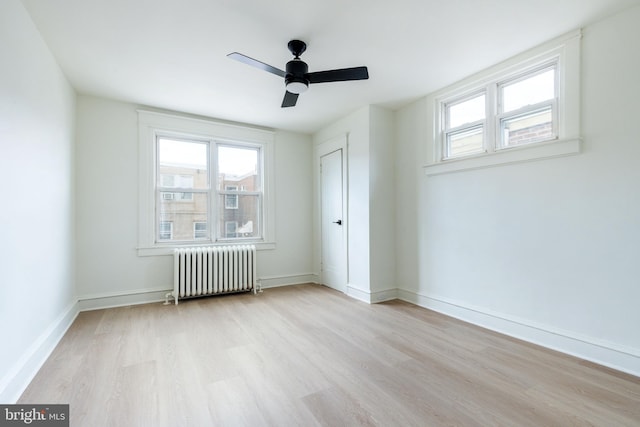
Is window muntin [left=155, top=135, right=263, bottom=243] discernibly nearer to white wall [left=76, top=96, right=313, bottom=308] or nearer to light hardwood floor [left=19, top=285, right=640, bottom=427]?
white wall [left=76, top=96, right=313, bottom=308]

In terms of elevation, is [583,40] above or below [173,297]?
above

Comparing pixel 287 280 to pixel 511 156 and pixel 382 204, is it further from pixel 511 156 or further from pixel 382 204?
pixel 511 156

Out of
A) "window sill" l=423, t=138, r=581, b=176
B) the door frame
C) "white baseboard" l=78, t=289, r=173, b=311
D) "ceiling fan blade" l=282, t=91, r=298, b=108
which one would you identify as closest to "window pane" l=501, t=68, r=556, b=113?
"window sill" l=423, t=138, r=581, b=176

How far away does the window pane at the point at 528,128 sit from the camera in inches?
98.7

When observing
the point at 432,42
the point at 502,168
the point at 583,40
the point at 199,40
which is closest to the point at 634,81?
the point at 583,40

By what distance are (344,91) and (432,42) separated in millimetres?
1135

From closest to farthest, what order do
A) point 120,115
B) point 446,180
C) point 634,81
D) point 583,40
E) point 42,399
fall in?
point 42,399 → point 634,81 → point 583,40 → point 446,180 → point 120,115

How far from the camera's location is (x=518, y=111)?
2.68 m

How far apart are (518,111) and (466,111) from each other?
608mm

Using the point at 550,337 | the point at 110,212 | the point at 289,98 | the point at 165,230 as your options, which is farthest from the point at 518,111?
the point at 110,212

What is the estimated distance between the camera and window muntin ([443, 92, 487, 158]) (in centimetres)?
304

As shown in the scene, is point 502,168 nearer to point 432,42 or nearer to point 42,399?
point 432,42

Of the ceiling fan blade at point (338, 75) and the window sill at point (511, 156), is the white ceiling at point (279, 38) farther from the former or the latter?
the window sill at point (511, 156)

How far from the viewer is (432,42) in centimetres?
243
